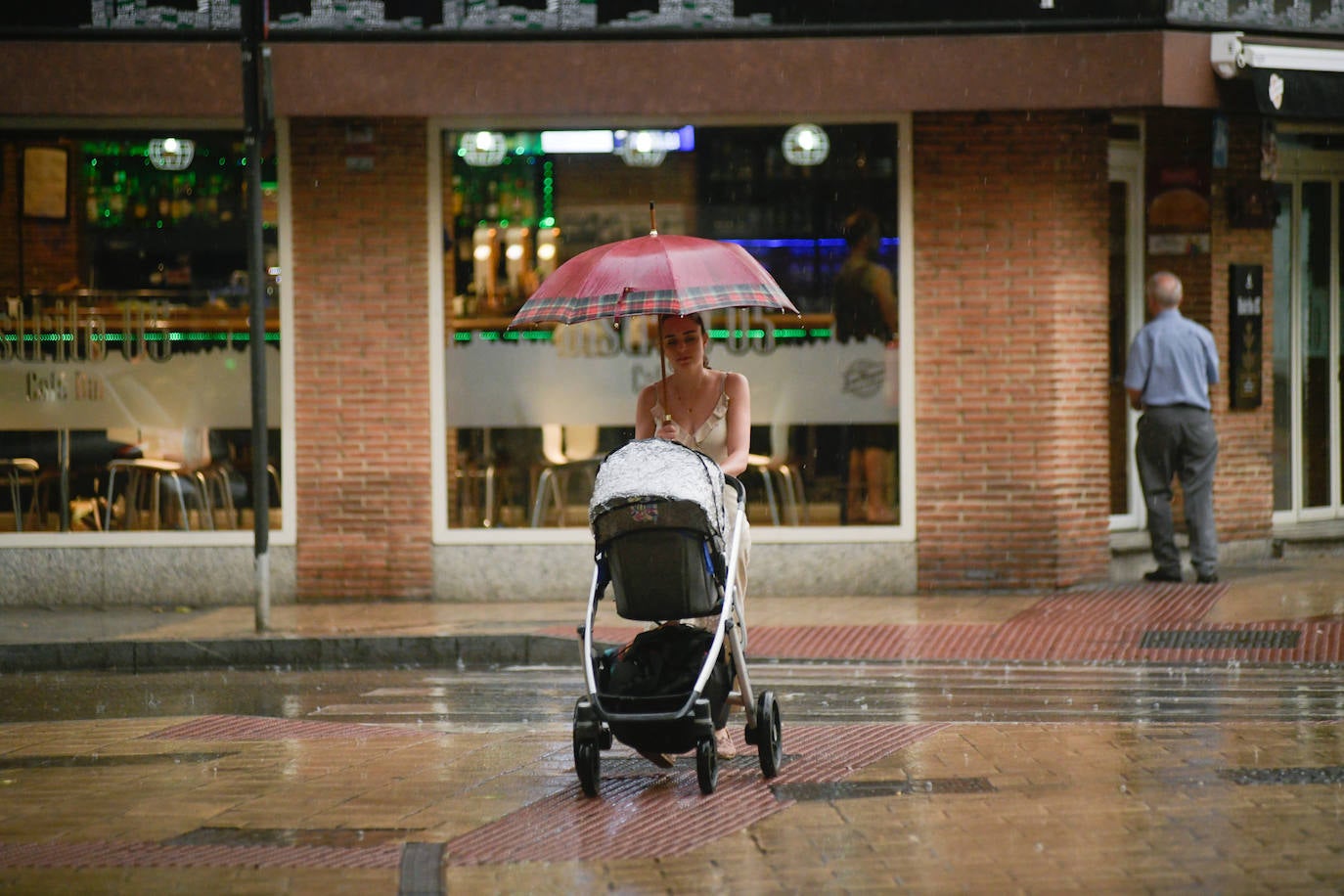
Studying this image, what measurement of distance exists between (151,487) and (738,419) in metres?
7.07

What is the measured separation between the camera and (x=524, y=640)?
10.7 meters

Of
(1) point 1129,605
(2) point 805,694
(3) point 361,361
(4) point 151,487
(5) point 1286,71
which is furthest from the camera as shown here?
(4) point 151,487

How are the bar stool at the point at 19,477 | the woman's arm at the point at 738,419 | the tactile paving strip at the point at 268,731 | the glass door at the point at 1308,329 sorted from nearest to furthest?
the woman's arm at the point at 738,419 < the tactile paving strip at the point at 268,731 < the bar stool at the point at 19,477 < the glass door at the point at 1308,329

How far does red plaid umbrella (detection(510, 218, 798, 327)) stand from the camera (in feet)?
22.1

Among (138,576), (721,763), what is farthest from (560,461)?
(721,763)

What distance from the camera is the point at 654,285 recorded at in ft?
22.1

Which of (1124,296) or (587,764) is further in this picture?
(1124,296)

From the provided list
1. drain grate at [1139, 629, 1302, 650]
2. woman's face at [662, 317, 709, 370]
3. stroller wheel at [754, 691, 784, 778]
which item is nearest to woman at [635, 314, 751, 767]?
woman's face at [662, 317, 709, 370]

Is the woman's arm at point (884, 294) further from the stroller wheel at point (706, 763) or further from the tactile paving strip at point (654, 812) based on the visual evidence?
the stroller wheel at point (706, 763)

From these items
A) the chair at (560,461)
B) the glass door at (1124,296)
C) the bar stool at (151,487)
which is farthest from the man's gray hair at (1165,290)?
the bar stool at (151,487)

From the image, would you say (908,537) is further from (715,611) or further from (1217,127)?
(715,611)

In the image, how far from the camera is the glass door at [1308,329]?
1445cm

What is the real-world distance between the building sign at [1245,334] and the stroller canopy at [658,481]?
8363 mm

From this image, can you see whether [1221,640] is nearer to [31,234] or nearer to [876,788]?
[876,788]
